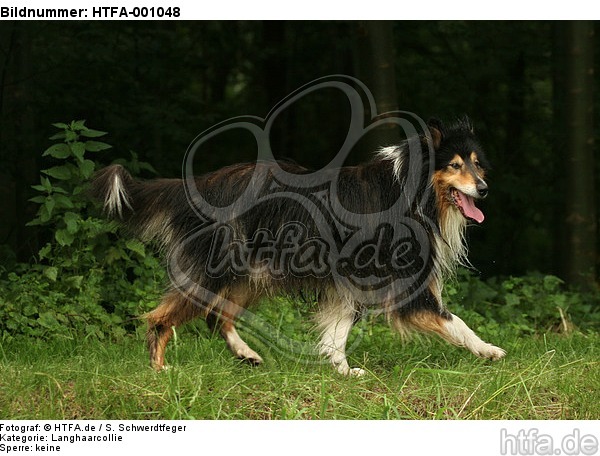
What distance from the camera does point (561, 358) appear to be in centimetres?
645

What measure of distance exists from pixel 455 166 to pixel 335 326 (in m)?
1.46

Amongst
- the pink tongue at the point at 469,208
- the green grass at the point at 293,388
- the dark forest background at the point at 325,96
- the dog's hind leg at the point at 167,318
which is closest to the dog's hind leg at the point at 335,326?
the green grass at the point at 293,388

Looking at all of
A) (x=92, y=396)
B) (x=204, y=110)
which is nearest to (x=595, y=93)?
(x=204, y=110)

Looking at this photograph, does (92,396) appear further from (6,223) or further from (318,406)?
(6,223)

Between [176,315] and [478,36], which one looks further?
[478,36]

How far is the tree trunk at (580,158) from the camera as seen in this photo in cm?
966

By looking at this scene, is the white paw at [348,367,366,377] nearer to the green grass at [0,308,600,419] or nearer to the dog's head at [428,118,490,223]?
the green grass at [0,308,600,419]

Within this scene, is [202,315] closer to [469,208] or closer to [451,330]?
[451,330]

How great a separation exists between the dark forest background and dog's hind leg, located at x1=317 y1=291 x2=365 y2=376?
281 cm

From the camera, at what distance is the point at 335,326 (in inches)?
253

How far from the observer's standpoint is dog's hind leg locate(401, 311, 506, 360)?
6137 millimetres

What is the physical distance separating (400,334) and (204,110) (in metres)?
6.55

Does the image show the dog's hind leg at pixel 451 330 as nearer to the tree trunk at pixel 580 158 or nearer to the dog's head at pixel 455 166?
the dog's head at pixel 455 166
